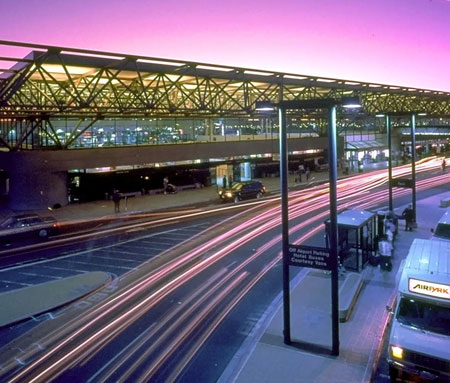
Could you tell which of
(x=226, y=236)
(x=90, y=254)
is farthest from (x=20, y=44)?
(x=226, y=236)

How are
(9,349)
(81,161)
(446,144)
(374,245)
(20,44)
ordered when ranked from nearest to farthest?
(9,349) → (374,245) → (20,44) → (81,161) → (446,144)

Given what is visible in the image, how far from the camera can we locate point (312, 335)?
32.4 ft

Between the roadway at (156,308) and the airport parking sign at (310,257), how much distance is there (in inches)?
91.5

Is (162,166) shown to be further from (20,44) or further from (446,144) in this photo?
(446,144)

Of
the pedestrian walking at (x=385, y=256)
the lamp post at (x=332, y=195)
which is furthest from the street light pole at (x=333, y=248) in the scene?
the pedestrian walking at (x=385, y=256)

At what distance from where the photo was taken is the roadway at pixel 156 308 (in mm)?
8906

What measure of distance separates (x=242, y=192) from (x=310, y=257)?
81.8 ft

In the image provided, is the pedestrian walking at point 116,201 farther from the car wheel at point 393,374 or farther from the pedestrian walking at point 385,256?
the car wheel at point 393,374

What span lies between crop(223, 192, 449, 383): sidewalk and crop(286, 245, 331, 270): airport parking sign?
1799 millimetres

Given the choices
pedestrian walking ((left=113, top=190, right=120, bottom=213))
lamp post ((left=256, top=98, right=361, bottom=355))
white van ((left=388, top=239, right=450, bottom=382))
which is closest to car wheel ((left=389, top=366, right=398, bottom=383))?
white van ((left=388, top=239, right=450, bottom=382))

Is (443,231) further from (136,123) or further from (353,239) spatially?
→ (136,123)

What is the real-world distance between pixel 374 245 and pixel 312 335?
769 centimetres

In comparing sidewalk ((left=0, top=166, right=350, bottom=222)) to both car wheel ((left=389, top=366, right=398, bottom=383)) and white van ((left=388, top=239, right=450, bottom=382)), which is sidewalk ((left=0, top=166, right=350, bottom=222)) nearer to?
white van ((left=388, top=239, right=450, bottom=382))

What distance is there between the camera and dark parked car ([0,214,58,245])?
21.6 meters
